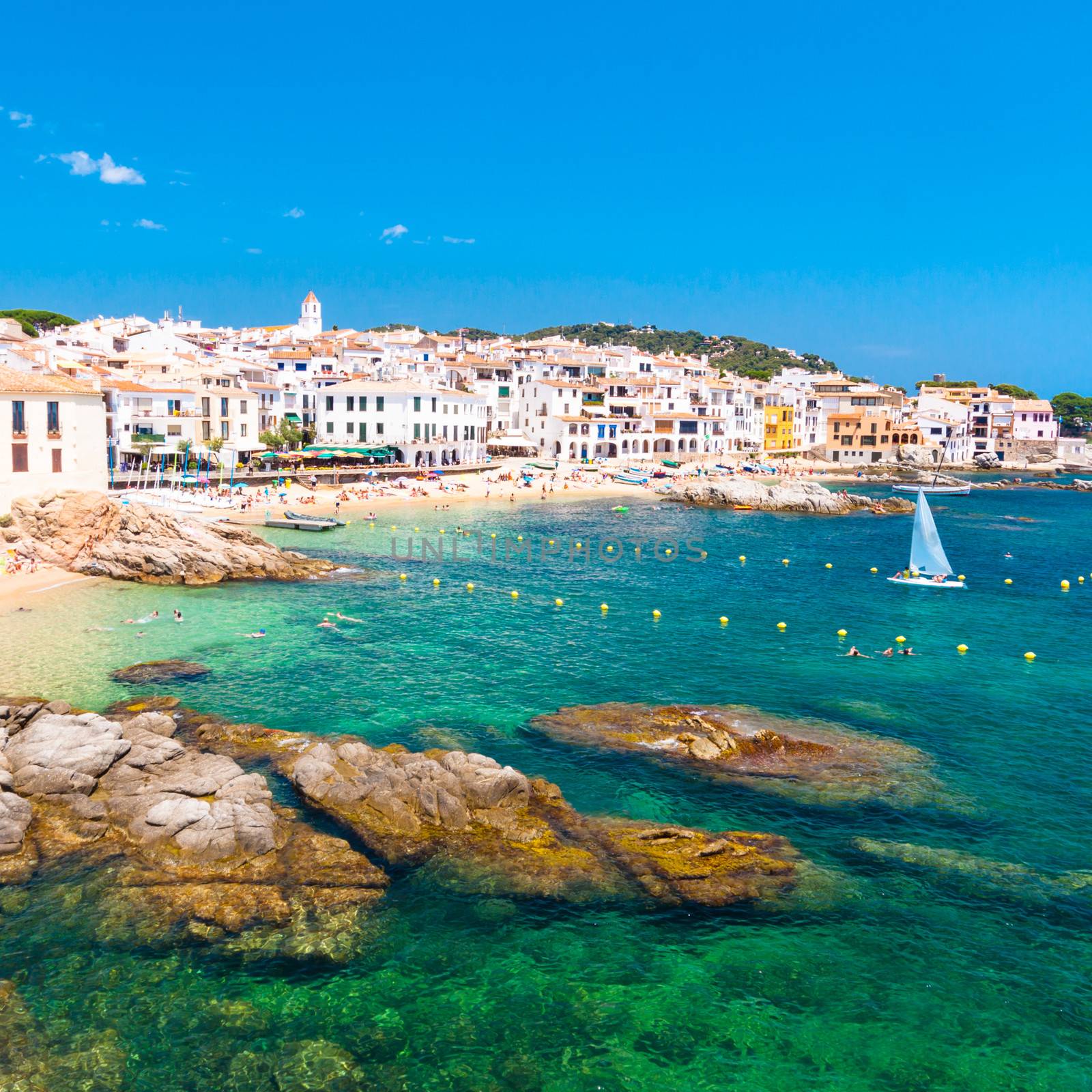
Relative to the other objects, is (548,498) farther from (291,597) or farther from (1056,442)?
(1056,442)

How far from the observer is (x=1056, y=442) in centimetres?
15650

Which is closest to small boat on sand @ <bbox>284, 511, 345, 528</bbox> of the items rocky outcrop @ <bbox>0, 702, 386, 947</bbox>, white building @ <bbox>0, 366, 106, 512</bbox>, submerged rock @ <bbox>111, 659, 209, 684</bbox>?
white building @ <bbox>0, 366, 106, 512</bbox>

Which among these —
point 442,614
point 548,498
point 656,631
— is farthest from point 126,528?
point 548,498

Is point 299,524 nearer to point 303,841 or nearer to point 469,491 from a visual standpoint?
point 469,491

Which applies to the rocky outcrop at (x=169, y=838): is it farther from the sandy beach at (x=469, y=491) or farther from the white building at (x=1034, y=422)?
the white building at (x=1034, y=422)

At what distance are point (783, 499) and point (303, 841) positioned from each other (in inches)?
2958

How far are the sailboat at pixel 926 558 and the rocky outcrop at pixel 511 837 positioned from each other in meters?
35.0

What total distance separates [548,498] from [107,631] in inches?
2233

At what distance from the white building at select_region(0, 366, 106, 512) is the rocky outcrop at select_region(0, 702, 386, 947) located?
31.7 m

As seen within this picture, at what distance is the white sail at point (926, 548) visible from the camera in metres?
50.3

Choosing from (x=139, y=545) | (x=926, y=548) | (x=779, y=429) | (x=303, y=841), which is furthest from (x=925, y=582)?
(x=779, y=429)

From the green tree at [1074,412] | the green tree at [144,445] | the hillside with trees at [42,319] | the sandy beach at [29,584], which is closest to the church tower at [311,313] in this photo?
the hillside with trees at [42,319]

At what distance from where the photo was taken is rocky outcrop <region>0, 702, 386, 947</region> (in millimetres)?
16906

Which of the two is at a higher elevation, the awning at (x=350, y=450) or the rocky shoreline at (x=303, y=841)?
the awning at (x=350, y=450)
